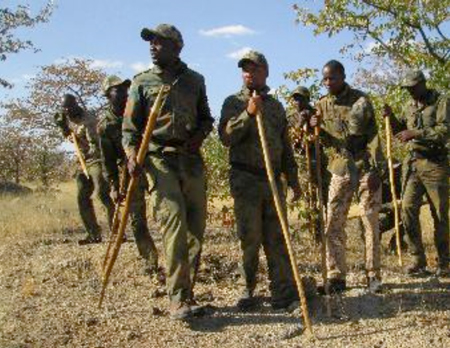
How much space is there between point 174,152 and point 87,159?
4.29 m

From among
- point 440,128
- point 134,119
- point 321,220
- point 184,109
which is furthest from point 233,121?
point 440,128

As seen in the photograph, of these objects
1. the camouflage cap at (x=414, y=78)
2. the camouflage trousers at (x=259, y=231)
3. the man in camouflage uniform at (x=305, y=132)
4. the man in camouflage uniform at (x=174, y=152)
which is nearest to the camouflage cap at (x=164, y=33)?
the man in camouflage uniform at (x=174, y=152)

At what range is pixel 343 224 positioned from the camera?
6320mm

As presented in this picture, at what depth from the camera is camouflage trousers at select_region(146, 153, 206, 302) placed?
5.26 metres

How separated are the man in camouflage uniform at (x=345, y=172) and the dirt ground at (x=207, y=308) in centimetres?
30

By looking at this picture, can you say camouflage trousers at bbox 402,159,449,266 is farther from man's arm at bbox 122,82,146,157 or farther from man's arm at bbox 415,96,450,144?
man's arm at bbox 122,82,146,157

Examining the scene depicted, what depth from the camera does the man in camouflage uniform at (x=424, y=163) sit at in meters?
7.23

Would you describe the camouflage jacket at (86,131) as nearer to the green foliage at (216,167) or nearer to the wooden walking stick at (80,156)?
the wooden walking stick at (80,156)

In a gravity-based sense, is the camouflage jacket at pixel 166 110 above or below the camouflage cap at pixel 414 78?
below

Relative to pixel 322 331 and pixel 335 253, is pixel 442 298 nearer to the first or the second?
pixel 335 253

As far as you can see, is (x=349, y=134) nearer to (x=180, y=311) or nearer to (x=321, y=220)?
(x=321, y=220)

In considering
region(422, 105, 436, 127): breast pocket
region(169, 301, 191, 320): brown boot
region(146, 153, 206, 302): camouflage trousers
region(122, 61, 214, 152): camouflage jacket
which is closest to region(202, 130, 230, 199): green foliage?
region(422, 105, 436, 127): breast pocket

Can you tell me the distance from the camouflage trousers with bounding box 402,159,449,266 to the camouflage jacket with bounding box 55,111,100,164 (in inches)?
163

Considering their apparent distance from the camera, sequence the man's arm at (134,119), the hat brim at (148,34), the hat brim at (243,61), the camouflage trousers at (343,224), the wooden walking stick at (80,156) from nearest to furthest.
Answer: the hat brim at (148,34), the man's arm at (134,119), the hat brim at (243,61), the camouflage trousers at (343,224), the wooden walking stick at (80,156)
